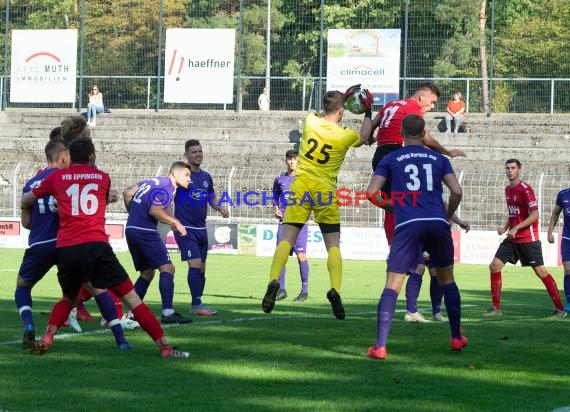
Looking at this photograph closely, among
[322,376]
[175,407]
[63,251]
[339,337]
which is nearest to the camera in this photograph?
[175,407]

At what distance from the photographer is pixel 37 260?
10008mm

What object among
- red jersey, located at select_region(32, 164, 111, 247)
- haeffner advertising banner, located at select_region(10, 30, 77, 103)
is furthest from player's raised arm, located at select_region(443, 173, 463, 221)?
haeffner advertising banner, located at select_region(10, 30, 77, 103)

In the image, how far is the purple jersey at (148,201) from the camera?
38.5ft

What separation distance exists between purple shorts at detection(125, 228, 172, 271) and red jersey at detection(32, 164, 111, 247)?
257 centimetres

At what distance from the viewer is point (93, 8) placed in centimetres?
4075

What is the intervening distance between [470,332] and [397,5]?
2648 centimetres

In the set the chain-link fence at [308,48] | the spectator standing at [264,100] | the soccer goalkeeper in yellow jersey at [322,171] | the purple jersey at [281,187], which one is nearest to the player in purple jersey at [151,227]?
the soccer goalkeeper in yellow jersey at [322,171]

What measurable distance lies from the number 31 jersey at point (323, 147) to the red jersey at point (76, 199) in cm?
286

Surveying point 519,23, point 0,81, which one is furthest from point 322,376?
point 519,23

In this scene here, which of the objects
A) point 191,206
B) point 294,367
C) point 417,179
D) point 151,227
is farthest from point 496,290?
point 294,367

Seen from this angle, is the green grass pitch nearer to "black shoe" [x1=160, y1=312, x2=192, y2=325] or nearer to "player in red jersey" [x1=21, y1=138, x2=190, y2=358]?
"black shoe" [x1=160, y1=312, x2=192, y2=325]

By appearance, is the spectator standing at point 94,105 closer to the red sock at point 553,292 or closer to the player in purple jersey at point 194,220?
the player in purple jersey at point 194,220

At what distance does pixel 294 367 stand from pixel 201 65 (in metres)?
29.6

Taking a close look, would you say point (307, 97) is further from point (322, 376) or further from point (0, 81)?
point (322, 376)
